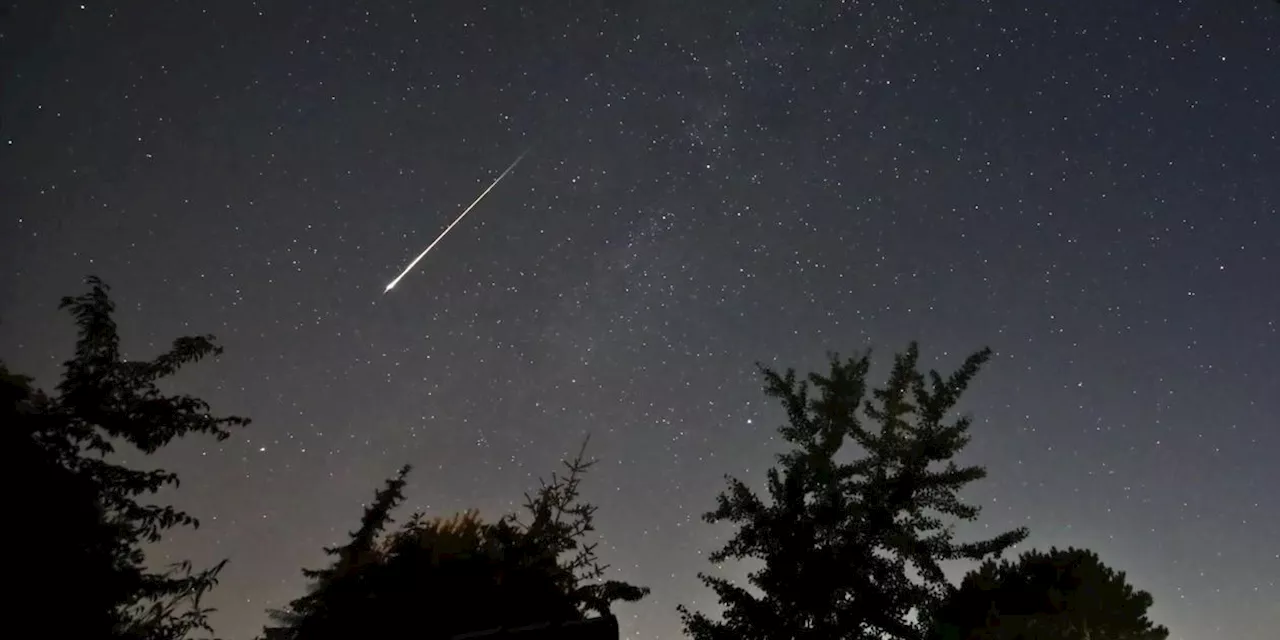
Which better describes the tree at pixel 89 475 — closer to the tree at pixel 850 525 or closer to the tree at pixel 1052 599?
the tree at pixel 850 525

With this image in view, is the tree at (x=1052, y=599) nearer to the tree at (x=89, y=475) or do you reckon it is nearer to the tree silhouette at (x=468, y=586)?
the tree silhouette at (x=468, y=586)

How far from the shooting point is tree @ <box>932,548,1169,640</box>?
809 inches

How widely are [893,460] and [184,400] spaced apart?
1658cm

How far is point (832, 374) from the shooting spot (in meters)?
17.8

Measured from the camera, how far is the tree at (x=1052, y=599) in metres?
20.5

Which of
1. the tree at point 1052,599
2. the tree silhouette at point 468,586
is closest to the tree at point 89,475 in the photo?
the tree silhouette at point 468,586

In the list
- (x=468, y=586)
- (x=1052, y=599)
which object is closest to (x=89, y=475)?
(x=468, y=586)

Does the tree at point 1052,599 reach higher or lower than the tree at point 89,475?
higher

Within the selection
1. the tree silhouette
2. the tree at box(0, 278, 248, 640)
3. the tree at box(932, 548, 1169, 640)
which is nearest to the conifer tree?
the tree silhouette

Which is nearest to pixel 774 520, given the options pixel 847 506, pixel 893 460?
pixel 847 506

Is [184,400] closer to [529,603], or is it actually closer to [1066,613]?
[529,603]

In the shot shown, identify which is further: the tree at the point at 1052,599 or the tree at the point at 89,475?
the tree at the point at 1052,599

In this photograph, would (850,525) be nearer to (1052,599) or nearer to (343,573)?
(1052,599)

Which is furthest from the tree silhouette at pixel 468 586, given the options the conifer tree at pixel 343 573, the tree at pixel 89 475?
the tree at pixel 89 475
